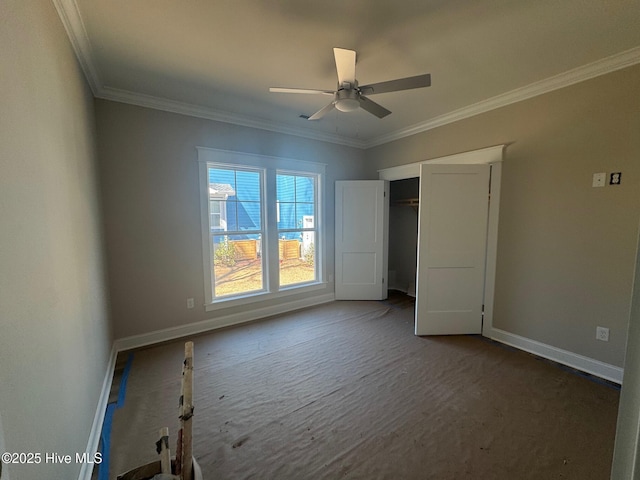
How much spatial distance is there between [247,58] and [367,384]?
2.87 meters

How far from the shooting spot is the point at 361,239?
4285mm

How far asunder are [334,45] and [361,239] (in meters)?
2.80

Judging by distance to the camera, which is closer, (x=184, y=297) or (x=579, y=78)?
(x=579, y=78)

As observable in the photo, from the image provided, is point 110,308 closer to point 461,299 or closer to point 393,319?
point 393,319

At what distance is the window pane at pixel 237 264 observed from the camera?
339cm

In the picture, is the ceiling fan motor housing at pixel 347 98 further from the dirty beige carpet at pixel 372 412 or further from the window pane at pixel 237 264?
the dirty beige carpet at pixel 372 412

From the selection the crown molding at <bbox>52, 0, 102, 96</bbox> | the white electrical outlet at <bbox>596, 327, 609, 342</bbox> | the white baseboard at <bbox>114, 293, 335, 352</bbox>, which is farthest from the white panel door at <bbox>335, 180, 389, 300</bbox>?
the crown molding at <bbox>52, 0, 102, 96</bbox>

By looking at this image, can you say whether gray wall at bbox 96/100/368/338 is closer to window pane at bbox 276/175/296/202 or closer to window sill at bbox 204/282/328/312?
window sill at bbox 204/282/328/312

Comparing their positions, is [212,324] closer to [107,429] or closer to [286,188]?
[107,429]

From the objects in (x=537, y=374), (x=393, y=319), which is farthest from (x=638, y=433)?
(x=393, y=319)

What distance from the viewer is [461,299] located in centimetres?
311

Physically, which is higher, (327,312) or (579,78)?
(579,78)

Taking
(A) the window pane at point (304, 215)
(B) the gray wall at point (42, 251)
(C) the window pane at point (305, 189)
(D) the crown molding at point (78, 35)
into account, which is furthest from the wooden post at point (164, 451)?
(C) the window pane at point (305, 189)

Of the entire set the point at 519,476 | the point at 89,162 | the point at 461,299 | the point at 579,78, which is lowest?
the point at 519,476
